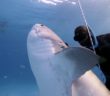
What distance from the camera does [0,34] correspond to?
37.8 metres

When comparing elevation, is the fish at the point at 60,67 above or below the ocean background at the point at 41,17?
above

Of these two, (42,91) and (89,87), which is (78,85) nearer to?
(89,87)

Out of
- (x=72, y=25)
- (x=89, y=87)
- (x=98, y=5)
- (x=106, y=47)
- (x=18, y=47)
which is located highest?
(x=106, y=47)

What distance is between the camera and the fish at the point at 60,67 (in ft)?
9.46

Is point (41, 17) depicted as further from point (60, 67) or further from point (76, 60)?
point (76, 60)

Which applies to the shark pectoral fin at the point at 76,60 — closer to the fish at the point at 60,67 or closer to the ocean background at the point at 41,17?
the fish at the point at 60,67

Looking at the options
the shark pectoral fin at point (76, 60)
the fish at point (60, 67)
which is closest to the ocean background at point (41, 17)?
the fish at point (60, 67)

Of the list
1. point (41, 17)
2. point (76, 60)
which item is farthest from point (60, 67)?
point (41, 17)

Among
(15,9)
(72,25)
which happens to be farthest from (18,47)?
(15,9)

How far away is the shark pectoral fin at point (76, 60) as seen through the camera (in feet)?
9.19

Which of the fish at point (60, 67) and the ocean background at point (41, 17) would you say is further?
the ocean background at point (41, 17)

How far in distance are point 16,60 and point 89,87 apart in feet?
179

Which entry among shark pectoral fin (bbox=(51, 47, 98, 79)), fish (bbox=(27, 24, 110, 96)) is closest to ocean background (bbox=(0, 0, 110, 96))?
fish (bbox=(27, 24, 110, 96))

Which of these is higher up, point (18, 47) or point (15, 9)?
point (15, 9)
